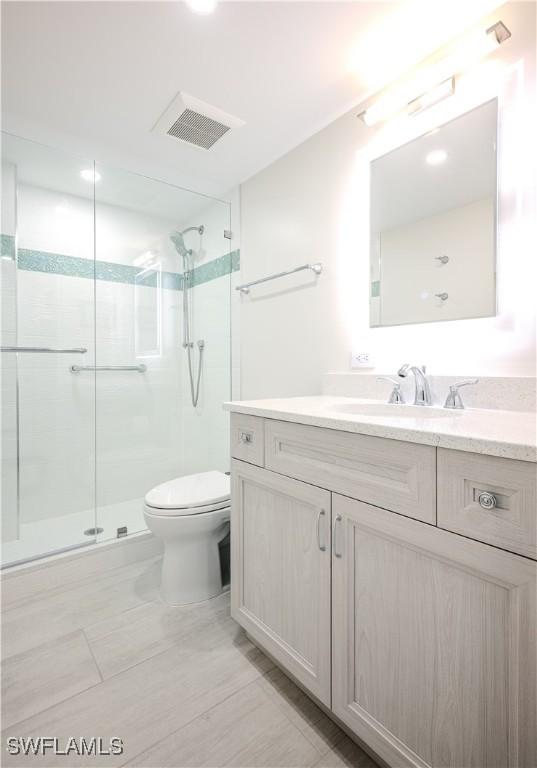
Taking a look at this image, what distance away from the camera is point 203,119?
1.76m

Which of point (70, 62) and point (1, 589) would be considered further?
point (1, 589)

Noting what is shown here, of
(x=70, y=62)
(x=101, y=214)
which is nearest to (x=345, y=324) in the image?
(x=70, y=62)

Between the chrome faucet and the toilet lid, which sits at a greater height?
the chrome faucet

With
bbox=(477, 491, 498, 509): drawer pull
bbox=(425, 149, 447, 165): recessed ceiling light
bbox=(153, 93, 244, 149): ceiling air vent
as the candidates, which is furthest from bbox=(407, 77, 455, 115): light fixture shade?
bbox=(477, 491, 498, 509): drawer pull

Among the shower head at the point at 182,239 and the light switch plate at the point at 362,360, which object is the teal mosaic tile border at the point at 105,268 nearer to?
the shower head at the point at 182,239

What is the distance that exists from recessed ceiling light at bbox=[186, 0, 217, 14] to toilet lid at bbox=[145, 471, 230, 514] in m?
1.78

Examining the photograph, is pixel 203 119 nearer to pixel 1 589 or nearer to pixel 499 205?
pixel 499 205

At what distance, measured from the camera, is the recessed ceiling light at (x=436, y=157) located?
138 centimetres

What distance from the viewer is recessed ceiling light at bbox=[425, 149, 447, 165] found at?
1.38 m

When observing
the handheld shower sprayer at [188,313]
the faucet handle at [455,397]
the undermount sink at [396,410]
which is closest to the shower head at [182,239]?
the handheld shower sprayer at [188,313]

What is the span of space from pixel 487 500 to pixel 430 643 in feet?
1.15

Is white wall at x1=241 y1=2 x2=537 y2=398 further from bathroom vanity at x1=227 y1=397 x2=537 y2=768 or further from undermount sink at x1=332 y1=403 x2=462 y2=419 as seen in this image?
bathroom vanity at x1=227 y1=397 x2=537 y2=768

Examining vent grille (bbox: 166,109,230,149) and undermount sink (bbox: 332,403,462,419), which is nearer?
undermount sink (bbox: 332,403,462,419)

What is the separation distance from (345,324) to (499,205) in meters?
0.72
